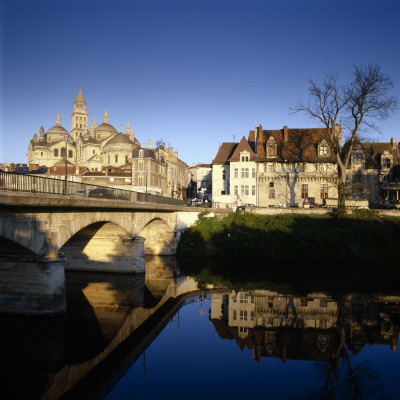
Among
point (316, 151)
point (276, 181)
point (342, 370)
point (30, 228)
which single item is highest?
point (316, 151)

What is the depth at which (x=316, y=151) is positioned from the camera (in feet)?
153

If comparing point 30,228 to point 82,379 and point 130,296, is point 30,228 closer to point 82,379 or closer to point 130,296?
point 82,379

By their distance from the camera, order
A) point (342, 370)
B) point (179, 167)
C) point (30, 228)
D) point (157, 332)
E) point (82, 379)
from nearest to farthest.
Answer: point (82, 379) → point (342, 370) → point (30, 228) → point (157, 332) → point (179, 167)

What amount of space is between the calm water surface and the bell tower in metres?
104

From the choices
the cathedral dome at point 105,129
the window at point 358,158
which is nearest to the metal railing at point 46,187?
the window at point 358,158

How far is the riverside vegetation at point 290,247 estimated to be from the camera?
29.0m

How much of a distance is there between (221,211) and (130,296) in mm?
19291

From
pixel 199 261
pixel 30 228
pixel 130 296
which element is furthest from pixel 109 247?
pixel 30 228

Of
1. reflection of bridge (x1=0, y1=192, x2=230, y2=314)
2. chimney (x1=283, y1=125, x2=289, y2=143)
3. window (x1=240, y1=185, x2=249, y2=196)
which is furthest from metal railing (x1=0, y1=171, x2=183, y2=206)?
chimney (x1=283, y1=125, x2=289, y2=143)

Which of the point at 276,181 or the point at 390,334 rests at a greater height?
the point at 276,181

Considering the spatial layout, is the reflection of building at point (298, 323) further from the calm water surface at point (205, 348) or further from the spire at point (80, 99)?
the spire at point (80, 99)

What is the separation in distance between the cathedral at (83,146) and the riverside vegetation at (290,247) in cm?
4274

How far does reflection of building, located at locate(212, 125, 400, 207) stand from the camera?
45.8 m

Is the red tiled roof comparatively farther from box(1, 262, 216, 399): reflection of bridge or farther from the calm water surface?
the calm water surface
